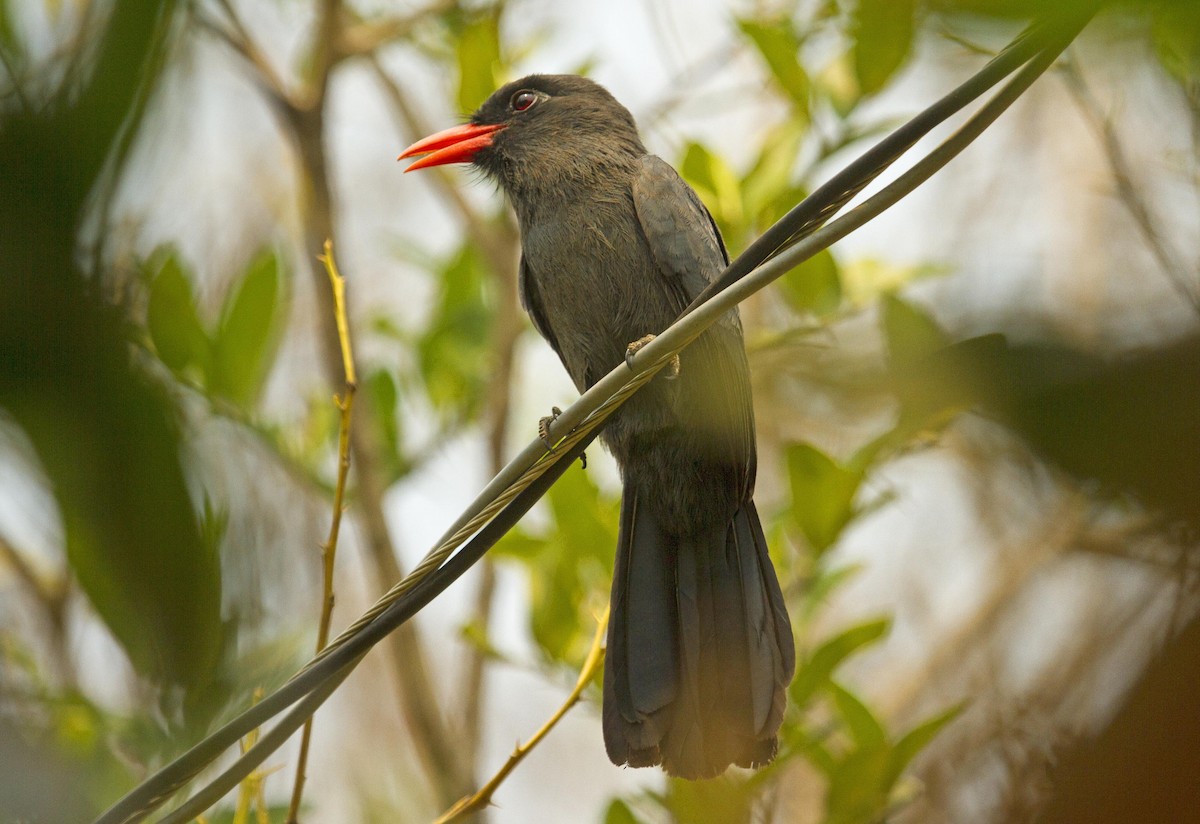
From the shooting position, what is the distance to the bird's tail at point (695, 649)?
2.98 metres

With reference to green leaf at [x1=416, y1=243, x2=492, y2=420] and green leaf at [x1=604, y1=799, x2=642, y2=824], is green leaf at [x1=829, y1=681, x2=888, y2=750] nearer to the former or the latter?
green leaf at [x1=604, y1=799, x2=642, y2=824]

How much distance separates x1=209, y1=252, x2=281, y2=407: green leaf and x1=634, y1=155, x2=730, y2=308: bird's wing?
3.83 ft

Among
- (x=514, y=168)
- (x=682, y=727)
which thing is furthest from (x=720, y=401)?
(x=514, y=168)

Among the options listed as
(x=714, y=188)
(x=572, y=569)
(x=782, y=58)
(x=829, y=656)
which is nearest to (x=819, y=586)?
(x=829, y=656)

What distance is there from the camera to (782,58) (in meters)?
3.79

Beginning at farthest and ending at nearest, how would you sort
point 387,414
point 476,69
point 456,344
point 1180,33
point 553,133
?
point 456,344 → point 387,414 → point 476,69 → point 553,133 → point 1180,33

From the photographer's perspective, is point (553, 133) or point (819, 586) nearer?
point (819, 586)

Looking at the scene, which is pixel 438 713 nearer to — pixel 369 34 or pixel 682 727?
pixel 682 727

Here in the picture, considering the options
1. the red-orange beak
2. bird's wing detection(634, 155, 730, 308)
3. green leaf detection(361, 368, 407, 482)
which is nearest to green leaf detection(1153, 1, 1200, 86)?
bird's wing detection(634, 155, 730, 308)

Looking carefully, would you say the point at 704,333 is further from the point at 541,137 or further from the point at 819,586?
the point at 541,137

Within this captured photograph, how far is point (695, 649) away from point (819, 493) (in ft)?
1.99

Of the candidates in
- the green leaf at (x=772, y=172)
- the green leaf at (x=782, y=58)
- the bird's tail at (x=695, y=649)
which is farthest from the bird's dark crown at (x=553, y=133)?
the bird's tail at (x=695, y=649)

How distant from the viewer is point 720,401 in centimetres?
329

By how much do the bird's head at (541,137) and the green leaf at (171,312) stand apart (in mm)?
1297
